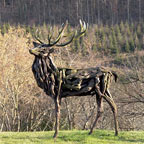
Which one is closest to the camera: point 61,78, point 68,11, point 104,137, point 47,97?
point 61,78

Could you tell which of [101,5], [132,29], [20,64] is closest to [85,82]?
[20,64]

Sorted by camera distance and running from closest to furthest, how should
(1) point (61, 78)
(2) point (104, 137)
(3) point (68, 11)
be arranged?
1. (1) point (61, 78)
2. (2) point (104, 137)
3. (3) point (68, 11)

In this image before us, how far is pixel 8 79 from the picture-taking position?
823 inches

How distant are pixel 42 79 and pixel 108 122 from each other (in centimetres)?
1524

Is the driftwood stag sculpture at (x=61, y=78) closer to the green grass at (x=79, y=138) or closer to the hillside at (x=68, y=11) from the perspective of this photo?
the green grass at (x=79, y=138)

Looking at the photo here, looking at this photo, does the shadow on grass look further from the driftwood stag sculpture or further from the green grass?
the driftwood stag sculpture

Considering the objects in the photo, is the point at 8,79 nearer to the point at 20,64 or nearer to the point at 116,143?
the point at 20,64

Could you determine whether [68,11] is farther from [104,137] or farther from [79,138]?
[79,138]

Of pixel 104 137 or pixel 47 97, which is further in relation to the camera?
pixel 47 97

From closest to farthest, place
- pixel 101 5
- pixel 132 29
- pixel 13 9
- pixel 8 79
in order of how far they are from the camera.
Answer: pixel 8 79 → pixel 132 29 → pixel 13 9 → pixel 101 5

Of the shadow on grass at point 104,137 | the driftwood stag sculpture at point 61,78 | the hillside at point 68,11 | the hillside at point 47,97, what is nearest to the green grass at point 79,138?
the shadow on grass at point 104,137

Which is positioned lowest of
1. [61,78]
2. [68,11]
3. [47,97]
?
[47,97]

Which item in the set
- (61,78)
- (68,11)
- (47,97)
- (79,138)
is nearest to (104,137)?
(79,138)

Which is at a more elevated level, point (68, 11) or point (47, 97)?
point (68, 11)
